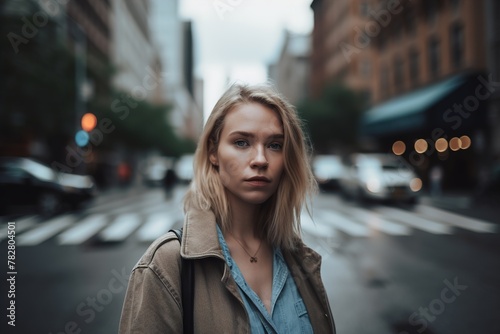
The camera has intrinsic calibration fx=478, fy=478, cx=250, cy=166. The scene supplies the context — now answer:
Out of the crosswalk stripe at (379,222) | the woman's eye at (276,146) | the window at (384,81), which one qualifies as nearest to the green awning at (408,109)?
the window at (384,81)

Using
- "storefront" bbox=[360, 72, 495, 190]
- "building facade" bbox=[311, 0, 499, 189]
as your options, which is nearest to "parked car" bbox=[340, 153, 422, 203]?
"storefront" bbox=[360, 72, 495, 190]

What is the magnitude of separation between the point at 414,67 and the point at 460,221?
2086 centimetres

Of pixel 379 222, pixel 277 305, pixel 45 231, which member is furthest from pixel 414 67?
pixel 277 305

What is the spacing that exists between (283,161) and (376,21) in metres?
42.8

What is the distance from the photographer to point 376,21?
41438mm

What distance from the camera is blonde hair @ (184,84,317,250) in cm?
199

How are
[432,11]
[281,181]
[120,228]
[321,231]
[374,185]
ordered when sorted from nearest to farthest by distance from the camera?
1. [281,181]
2. [321,231]
3. [120,228]
4. [374,185]
5. [432,11]

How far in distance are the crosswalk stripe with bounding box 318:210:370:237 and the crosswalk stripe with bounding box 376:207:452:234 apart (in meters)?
Result: 1.62

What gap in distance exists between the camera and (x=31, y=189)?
1622cm

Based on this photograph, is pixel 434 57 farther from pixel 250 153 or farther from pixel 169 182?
pixel 250 153

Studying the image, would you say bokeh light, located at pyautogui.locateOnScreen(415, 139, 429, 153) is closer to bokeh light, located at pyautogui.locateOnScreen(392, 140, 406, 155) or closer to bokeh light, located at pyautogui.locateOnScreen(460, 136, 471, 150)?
bokeh light, located at pyautogui.locateOnScreen(392, 140, 406, 155)

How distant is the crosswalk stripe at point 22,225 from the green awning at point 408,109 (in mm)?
19600

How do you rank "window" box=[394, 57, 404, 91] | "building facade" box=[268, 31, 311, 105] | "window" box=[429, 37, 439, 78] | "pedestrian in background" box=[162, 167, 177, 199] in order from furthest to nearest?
"building facade" box=[268, 31, 311, 105] → "window" box=[394, 57, 404, 91] → "window" box=[429, 37, 439, 78] → "pedestrian in background" box=[162, 167, 177, 199]

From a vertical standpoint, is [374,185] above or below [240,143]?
below
